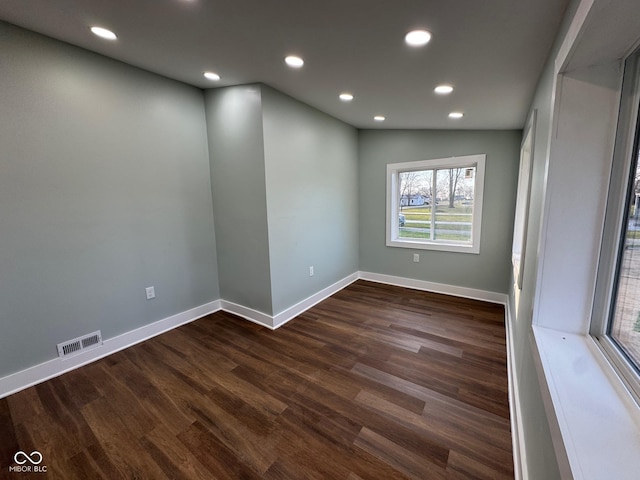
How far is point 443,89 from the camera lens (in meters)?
2.15

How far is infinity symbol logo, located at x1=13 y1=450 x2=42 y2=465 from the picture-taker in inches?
56.9

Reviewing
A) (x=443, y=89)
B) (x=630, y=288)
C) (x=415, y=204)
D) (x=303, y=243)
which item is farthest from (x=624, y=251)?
(x=415, y=204)

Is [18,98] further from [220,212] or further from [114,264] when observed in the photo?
[220,212]

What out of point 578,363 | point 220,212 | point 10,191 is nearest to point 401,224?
point 220,212

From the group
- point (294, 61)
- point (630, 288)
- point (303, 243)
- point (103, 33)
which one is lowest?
point (303, 243)

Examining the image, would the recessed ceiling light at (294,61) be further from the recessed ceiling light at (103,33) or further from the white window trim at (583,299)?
the white window trim at (583,299)

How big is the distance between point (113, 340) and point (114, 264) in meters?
0.69

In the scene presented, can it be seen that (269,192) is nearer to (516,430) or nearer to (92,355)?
(92,355)

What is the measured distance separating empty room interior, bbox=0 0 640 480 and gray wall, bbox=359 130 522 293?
0.03 metres

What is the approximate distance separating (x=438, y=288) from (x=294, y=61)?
3317mm

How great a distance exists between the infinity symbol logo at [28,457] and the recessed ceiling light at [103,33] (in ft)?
8.50

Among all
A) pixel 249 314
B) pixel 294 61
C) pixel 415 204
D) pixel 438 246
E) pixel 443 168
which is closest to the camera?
pixel 294 61

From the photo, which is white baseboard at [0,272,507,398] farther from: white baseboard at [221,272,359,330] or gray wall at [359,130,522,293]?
gray wall at [359,130,522,293]

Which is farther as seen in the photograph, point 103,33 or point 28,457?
point 103,33
